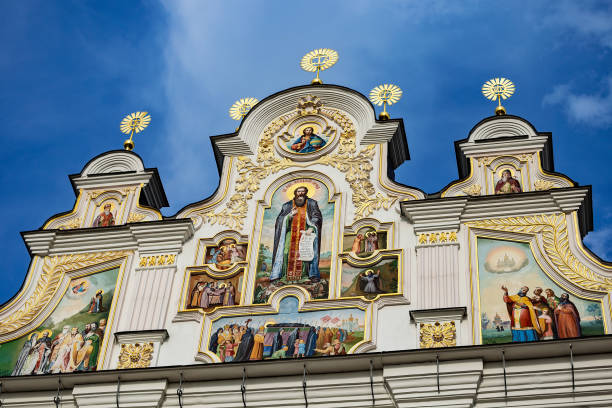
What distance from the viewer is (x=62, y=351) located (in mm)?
A: 17359

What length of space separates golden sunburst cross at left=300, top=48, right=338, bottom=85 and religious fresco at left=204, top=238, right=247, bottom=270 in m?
3.64

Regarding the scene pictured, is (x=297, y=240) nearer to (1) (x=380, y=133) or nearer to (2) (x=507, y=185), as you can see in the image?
(1) (x=380, y=133)

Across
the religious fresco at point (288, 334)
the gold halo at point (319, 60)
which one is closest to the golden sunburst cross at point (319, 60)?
the gold halo at point (319, 60)

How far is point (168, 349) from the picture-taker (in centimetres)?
1691

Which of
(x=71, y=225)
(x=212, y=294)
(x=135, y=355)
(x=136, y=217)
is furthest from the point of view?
(x=71, y=225)

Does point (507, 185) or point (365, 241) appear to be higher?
point (507, 185)

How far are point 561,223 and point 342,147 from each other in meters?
3.64

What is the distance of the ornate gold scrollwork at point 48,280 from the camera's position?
18.0 metres

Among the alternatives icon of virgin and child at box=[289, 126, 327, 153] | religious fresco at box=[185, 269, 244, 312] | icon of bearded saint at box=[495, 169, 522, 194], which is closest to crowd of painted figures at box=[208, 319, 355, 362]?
religious fresco at box=[185, 269, 244, 312]

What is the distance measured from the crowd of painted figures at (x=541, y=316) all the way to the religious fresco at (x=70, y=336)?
5.61 meters

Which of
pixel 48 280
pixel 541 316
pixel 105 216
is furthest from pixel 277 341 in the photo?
pixel 105 216

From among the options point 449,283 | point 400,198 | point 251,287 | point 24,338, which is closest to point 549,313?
point 449,283

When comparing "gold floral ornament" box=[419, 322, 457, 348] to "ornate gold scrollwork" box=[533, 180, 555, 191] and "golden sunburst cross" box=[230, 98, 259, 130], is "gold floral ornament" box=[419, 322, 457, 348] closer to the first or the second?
"ornate gold scrollwork" box=[533, 180, 555, 191]

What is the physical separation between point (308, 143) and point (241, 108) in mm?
1531
